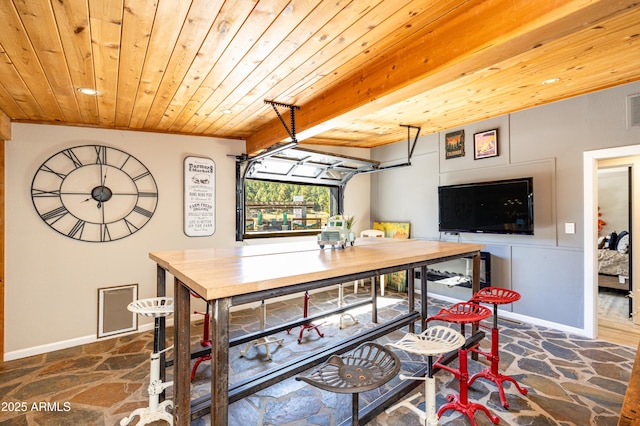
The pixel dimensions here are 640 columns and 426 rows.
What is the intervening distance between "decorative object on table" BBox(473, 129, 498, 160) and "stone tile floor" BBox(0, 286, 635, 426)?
7.45 ft

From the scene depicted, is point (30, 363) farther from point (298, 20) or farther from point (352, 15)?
point (352, 15)

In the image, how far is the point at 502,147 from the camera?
156 inches

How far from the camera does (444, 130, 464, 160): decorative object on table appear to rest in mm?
4387

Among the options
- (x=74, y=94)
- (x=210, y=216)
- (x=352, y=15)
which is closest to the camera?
(x=352, y=15)

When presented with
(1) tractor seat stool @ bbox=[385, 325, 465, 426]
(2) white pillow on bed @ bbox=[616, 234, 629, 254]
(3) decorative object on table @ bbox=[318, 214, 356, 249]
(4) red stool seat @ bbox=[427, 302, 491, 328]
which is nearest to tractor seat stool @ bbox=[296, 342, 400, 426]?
(1) tractor seat stool @ bbox=[385, 325, 465, 426]

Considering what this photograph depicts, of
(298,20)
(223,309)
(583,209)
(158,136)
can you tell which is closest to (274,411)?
(223,309)

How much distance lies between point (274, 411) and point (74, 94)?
3037mm

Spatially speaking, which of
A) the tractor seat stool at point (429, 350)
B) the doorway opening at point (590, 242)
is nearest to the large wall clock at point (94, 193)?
the tractor seat stool at point (429, 350)

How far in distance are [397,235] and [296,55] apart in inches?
151

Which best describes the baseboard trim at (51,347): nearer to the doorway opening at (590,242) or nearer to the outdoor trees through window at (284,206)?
the outdoor trees through window at (284,206)

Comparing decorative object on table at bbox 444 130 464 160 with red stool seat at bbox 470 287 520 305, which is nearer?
red stool seat at bbox 470 287 520 305

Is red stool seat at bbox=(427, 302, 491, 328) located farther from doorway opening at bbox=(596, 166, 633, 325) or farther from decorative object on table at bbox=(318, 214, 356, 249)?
doorway opening at bbox=(596, 166, 633, 325)

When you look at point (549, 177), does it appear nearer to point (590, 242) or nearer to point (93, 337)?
point (590, 242)

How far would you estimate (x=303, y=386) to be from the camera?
2467mm
